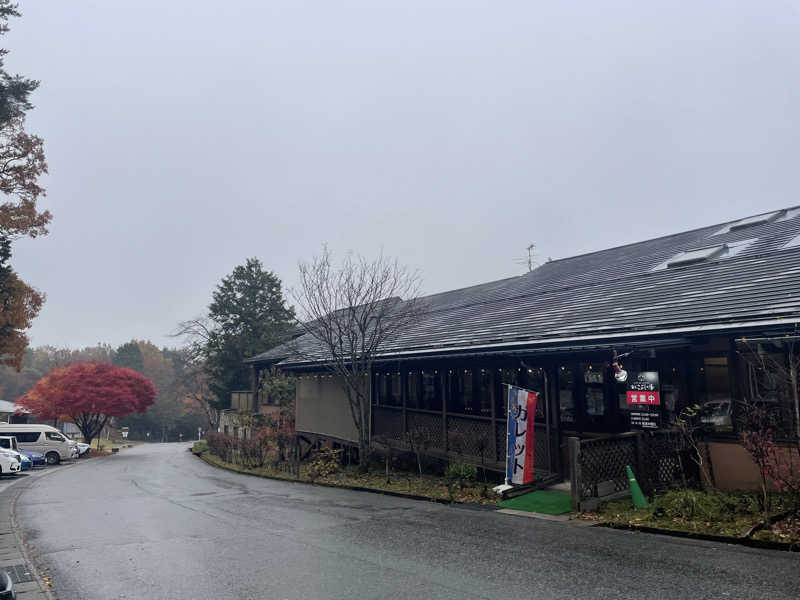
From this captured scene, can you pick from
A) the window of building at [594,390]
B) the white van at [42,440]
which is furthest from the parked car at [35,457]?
the window of building at [594,390]

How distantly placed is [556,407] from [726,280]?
4972mm

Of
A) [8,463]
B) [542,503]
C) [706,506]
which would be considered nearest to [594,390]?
[542,503]

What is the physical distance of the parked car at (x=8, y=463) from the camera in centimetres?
2558

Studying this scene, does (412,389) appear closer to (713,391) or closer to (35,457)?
(713,391)

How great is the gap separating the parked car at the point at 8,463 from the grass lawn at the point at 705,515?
87.4 ft

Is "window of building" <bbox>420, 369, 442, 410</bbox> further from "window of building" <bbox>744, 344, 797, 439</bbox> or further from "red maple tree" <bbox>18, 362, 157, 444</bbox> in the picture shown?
"red maple tree" <bbox>18, 362, 157, 444</bbox>

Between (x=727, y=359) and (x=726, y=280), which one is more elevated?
(x=726, y=280)

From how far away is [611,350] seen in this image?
13156 mm

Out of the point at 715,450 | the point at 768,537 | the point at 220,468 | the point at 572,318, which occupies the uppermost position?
the point at 572,318

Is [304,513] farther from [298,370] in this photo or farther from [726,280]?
[298,370]

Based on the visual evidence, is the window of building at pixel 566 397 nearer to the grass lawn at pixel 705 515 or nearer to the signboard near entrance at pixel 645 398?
the signboard near entrance at pixel 645 398

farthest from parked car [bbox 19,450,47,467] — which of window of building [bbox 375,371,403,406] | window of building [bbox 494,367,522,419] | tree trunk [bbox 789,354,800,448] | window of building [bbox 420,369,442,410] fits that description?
tree trunk [bbox 789,354,800,448]

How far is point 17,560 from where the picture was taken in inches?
333

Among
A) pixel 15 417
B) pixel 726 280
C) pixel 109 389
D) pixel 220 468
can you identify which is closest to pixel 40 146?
pixel 220 468
